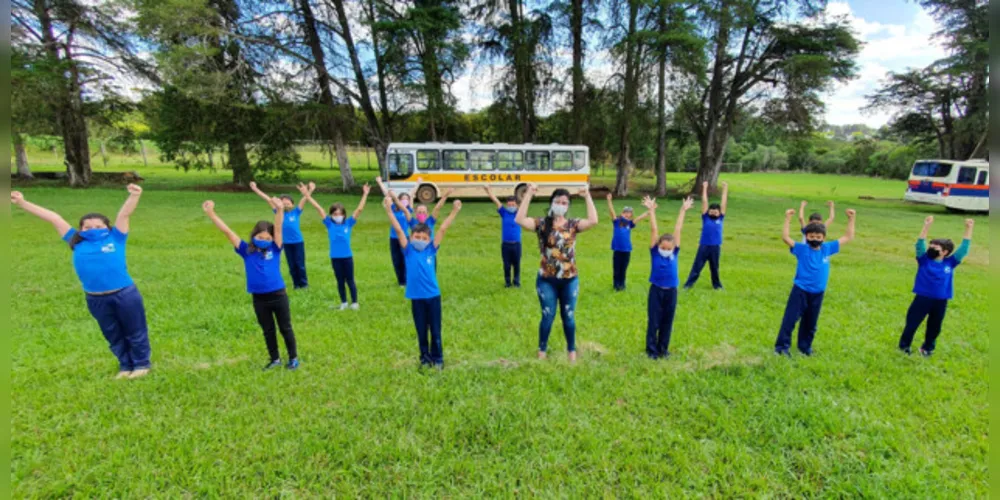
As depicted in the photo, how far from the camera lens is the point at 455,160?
2064 centimetres

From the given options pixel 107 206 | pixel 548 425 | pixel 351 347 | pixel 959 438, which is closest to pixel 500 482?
pixel 548 425

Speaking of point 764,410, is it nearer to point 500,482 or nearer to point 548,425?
point 548,425

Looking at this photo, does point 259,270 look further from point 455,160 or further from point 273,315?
point 455,160

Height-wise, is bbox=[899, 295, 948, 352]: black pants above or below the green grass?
above

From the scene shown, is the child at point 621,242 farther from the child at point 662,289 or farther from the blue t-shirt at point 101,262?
the blue t-shirt at point 101,262

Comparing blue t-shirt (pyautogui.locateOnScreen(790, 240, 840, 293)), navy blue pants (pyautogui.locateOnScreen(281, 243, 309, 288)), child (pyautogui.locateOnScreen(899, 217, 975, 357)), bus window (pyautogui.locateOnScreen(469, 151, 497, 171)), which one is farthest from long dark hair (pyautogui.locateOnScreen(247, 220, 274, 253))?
bus window (pyautogui.locateOnScreen(469, 151, 497, 171))

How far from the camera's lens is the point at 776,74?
23.1 meters

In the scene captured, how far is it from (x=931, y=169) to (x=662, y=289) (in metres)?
27.6

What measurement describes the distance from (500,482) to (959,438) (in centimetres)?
351

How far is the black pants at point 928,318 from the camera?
452 cm

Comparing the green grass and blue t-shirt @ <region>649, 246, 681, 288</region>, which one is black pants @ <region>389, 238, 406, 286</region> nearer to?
the green grass

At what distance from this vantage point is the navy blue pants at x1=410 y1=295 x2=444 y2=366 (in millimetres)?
4223

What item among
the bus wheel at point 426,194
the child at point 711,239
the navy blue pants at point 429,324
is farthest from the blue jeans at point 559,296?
the bus wheel at point 426,194

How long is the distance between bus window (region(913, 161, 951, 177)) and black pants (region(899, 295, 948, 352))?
24.5 meters
